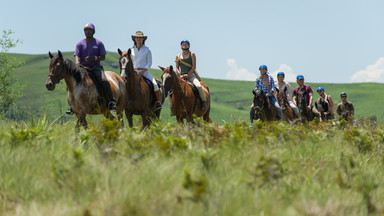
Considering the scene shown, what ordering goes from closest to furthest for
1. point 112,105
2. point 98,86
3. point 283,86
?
1. point 98,86
2. point 112,105
3. point 283,86

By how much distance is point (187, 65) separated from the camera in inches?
508

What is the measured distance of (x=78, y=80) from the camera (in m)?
9.44

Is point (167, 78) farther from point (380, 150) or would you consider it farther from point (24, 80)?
point (24, 80)

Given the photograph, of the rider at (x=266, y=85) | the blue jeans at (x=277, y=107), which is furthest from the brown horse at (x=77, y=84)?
the blue jeans at (x=277, y=107)

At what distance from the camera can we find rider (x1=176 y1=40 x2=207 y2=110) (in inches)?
504

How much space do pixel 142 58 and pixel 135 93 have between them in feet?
3.47

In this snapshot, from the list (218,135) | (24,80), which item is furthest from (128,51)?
(24,80)

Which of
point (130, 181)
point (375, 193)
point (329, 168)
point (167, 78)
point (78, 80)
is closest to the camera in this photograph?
point (130, 181)

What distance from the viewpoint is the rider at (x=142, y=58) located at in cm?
1154

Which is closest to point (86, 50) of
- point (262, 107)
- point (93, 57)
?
point (93, 57)

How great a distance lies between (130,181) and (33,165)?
132 centimetres

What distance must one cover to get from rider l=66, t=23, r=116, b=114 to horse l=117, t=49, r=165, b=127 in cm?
60

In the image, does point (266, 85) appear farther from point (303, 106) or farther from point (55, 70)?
point (55, 70)

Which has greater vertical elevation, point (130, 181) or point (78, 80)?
point (78, 80)
